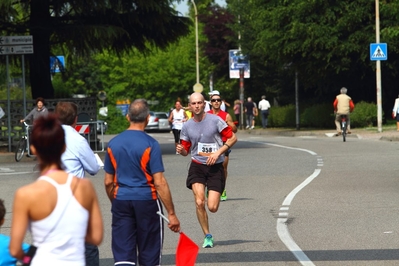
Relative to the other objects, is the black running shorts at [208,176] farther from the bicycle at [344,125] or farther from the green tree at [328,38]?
the green tree at [328,38]

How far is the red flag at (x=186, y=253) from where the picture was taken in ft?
24.1

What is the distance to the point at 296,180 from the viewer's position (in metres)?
18.5

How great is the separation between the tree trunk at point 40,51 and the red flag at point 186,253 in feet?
72.6

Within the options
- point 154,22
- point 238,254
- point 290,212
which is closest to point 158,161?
point 238,254

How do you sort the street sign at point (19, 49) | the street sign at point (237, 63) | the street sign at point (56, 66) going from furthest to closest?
the street sign at point (237, 63) → the street sign at point (56, 66) → the street sign at point (19, 49)

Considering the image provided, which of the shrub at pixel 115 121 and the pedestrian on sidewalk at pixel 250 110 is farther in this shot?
the shrub at pixel 115 121

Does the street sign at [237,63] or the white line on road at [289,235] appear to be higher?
the street sign at [237,63]

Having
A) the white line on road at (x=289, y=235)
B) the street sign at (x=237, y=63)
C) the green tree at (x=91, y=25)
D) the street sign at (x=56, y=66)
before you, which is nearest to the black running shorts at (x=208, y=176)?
the white line on road at (x=289, y=235)

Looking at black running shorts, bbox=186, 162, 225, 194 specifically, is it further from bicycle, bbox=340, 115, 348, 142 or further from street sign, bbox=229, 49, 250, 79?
street sign, bbox=229, 49, 250, 79

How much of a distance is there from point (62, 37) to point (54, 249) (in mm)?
24370

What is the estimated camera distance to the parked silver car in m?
63.4

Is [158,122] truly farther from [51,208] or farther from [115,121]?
[51,208]

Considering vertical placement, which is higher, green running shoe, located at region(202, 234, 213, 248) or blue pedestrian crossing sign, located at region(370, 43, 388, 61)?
blue pedestrian crossing sign, located at region(370, 43, 388, 61)

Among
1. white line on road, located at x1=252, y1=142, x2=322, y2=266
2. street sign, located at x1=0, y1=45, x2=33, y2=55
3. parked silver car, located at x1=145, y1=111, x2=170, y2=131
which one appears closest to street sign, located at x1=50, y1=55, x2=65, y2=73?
street sign, located at x1=0, y1=45, x2=33, y2=55
